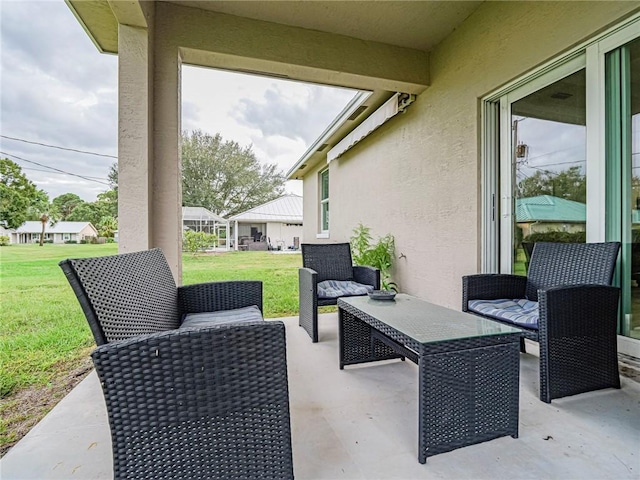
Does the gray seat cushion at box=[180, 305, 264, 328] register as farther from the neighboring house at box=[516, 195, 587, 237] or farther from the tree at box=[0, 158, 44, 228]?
the neighboring house at box=[516, 195, 587, 237]

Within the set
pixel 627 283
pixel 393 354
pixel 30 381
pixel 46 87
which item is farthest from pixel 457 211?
pixel 46 87

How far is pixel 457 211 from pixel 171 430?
3468 millimetres

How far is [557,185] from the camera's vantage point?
2781 mm

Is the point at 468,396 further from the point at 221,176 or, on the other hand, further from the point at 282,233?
the point at 221,176

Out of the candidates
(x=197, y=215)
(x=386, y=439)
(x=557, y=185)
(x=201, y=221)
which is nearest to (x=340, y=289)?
(x=386, y=439)

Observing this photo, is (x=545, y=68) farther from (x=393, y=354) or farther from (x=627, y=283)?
(x=393, y=354)

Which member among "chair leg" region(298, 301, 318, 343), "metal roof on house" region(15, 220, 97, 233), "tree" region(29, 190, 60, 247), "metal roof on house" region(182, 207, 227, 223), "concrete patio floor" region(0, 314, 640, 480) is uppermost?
"metal roof on house" region(182, 207, 227, 223)

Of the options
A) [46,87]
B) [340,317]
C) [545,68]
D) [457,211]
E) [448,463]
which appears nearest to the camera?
[448,463]

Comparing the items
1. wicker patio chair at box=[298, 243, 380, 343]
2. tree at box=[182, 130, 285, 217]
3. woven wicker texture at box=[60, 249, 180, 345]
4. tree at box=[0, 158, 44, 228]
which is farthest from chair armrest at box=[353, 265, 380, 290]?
tree at box=[182, 130, 285, 217]

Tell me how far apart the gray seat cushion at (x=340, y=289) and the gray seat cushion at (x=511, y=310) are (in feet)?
3.51

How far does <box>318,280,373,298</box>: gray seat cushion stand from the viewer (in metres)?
3.19

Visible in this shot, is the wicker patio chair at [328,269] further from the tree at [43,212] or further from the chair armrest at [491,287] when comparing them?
the tree at [43,212]

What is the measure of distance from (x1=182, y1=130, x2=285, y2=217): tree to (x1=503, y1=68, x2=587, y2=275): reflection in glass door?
62.7ft

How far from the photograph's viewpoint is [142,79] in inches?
116
